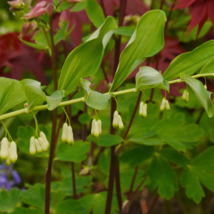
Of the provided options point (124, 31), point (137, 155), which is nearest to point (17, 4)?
point (124, 31)

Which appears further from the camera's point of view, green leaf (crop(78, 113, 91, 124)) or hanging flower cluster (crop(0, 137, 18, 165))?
green leaf (crop(78, 113, 91, 124))

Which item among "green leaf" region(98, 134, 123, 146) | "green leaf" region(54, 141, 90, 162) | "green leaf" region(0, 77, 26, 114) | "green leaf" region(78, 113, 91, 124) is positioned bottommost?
"green leaf" region(54, 141, 90, 162)

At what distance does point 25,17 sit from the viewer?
18.5 inches

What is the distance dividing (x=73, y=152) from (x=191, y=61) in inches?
15.0

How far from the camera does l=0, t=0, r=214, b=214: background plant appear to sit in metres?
0.40

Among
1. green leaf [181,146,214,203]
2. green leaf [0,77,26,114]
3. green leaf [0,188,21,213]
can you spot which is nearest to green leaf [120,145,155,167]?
green leaf [181,146,214,203]

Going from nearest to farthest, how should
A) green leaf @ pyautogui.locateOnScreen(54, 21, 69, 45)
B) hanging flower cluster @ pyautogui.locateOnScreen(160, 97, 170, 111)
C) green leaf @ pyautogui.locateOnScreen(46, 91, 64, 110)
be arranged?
green leaf @ pyautogui.locateOnScreen(46, 91, 64, 110) → hanging flower cluster @ pyautogui.locateOnScreen(160, 97, 170, 111) → green leaf @ pyautogui.locateOnScreen(54, 21, 69, 45)

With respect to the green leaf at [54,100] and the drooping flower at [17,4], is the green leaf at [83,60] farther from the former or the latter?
the drooping flower at [17,4]

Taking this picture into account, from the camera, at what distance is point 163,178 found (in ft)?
2.31

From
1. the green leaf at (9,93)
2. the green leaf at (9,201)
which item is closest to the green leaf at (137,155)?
the green leaf at (9,201)

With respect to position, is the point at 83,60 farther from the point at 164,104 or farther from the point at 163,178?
the point at 163,178

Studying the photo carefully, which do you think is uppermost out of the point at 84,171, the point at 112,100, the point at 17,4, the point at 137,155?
the point at 17,4

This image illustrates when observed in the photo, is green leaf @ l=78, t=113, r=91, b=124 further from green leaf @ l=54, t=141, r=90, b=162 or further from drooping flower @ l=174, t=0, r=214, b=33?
drooping flower @ l=174, t=0, r=214, b=33

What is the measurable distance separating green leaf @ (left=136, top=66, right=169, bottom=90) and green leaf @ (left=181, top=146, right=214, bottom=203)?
41 centimetres
